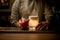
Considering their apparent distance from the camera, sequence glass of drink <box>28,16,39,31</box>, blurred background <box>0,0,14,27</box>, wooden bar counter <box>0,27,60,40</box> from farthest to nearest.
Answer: blurred background <box>0,0,14,27</box>, glass of drink <box>28,16,39,31</box>, wooden bar counter <box>0,27,60,40</box>

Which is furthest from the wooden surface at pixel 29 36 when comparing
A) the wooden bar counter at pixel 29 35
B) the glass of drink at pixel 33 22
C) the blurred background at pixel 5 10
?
the blurred background at pixel 5 10

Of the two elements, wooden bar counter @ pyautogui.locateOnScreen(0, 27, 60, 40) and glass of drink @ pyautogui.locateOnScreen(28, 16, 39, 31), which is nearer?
wooden bar counter @ pyautogui.locateOnScreen(0, 27, 60, 40)

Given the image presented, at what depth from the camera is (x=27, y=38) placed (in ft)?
5.03

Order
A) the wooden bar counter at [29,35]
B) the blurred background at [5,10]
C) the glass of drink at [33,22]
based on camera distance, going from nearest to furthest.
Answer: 1. the wooden bar counter at [29,35]
2. the glass of drink at [33,22]
3. the blurred background at [5,10]

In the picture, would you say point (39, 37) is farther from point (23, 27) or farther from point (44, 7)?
point (44, 7)

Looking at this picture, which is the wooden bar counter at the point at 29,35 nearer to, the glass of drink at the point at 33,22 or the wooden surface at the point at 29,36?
the wooden surface at the point at 29,36

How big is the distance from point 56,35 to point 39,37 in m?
0.16

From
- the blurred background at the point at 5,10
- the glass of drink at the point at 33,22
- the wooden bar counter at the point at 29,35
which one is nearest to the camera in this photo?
the wooden bar counter at the point at 29,35

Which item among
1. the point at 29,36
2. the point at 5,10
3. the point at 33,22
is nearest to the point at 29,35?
the point at 29,36

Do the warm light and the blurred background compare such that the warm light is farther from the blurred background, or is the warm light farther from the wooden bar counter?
the blurred background

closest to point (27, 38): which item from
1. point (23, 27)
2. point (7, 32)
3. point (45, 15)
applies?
point (7, 32)

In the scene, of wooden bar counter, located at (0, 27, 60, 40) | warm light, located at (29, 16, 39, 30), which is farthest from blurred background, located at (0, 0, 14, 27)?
wooden bar counter, located at (0, 27, 60, 40)

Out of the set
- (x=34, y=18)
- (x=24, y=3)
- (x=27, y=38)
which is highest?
(x=24, y=3)

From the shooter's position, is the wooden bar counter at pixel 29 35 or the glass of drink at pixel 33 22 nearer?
the wooden bar counter at pixel 29 35
